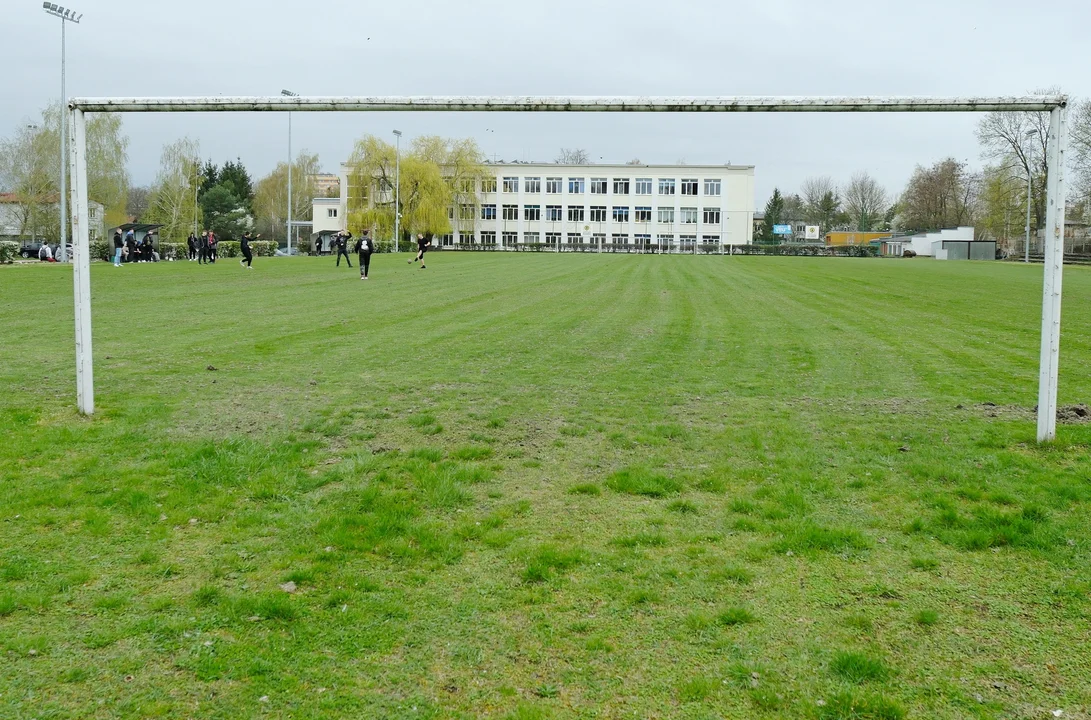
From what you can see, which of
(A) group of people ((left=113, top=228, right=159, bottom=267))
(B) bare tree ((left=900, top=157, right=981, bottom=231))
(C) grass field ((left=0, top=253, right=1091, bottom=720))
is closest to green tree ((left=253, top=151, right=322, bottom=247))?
(A) group of people ((left=113, top=228, right=159, bottom=267))

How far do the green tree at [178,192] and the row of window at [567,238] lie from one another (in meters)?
34.8

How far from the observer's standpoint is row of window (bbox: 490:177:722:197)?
108 m

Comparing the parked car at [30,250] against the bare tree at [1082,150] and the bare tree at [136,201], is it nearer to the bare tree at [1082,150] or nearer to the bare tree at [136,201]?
the bare tree at [136,201]

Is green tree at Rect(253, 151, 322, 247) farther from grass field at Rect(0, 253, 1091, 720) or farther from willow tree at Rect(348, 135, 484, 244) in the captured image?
grass field at Rect(0, 253, 1091, 720)

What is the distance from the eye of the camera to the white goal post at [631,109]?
7.09 m

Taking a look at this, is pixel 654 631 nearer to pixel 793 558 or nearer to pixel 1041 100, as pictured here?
pixel 793 558

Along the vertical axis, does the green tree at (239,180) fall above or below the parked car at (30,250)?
above

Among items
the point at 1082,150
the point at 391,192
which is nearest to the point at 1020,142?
the point at 1082,150

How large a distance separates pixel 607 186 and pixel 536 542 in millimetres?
107343

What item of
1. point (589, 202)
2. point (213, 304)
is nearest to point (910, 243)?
point (589, 202)

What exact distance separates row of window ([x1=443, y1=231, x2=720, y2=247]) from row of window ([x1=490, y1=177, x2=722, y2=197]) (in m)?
5.41

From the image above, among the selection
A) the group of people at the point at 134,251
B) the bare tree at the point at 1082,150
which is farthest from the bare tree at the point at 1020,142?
the group of people at the point at 134,251

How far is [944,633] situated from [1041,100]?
507 cm

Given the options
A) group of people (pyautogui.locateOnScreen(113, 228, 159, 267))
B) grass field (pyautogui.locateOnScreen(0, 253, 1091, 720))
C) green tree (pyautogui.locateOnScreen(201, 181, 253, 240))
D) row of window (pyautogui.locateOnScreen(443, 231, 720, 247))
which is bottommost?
grass field (pyautogui.locateOnScreen(0, 253, 1091, 720))
